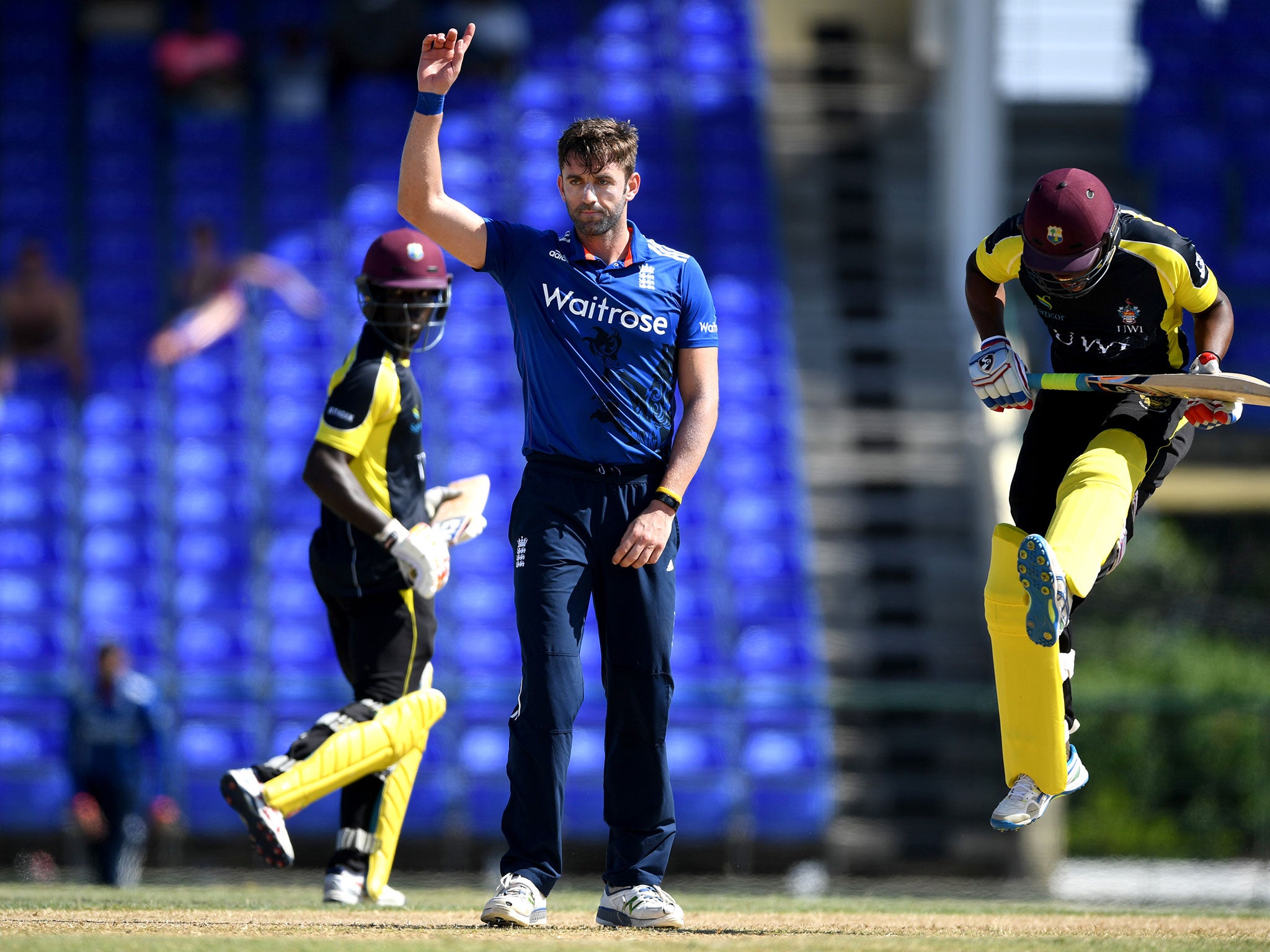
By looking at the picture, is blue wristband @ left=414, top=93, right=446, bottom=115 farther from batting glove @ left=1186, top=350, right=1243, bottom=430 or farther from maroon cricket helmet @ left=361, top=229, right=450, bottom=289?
batting glove @ left=1186, top=350, right=1243, bottom=430

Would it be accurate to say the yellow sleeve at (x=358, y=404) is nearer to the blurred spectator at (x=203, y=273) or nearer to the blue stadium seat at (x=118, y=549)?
the blue stadium seat at (x=118, y=549)

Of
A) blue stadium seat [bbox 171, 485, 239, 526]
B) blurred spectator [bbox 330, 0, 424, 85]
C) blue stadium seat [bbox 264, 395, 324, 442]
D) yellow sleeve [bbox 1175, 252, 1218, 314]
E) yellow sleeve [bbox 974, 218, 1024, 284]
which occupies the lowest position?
blue stadium seat [bbox 171, 485, 239, 526]

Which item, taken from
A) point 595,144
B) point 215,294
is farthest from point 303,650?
point 595,144

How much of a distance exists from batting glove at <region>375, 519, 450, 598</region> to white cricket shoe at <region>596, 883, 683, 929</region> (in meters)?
1.34

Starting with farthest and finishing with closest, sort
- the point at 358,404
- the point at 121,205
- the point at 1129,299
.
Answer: the point at 121,205, the point at 358,404, the point at 1129,299

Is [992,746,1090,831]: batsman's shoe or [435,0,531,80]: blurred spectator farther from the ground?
[435,0,531,80]: blurred spectator

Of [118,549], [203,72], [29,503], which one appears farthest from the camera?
[203,72]

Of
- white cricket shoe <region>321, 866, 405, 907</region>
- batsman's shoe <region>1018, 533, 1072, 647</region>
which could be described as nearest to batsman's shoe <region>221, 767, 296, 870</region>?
white cricket shoe <region>321, 866, 405, 907</region>

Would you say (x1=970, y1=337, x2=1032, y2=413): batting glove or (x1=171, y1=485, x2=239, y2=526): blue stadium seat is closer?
(x1=970, y1=337, x2=1032, y2=413): batting glove

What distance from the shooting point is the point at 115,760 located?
10.5 metres

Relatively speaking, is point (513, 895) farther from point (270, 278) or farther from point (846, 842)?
point (270, 278)

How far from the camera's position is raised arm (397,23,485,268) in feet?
16.2

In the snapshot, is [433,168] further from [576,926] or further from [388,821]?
[388,821]

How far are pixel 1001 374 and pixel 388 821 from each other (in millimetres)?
2935
